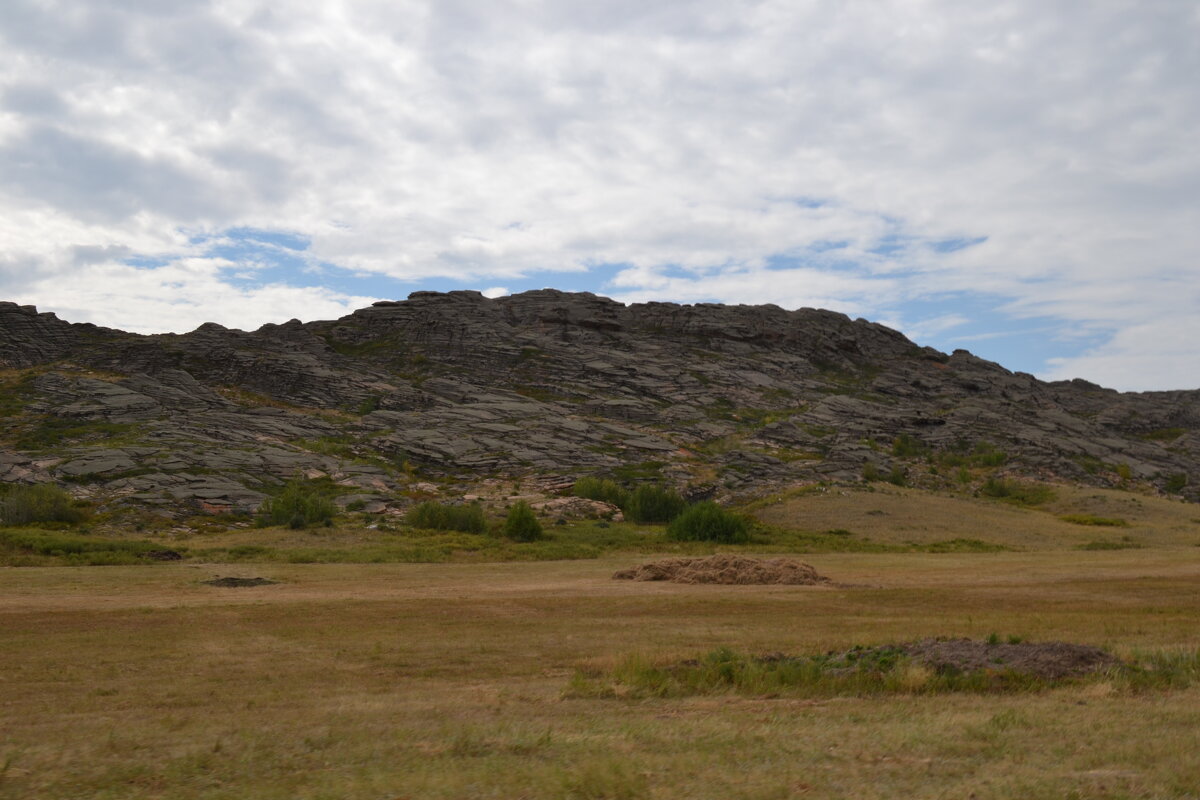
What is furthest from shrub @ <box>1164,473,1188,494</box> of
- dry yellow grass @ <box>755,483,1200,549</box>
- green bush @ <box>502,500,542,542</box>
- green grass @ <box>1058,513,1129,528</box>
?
green bush @ <box>502,500,542,542</box>

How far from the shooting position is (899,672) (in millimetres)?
14883

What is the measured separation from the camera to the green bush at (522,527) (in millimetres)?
55156

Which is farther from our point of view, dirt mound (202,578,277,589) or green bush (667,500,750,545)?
green bush (667,500,750,545)

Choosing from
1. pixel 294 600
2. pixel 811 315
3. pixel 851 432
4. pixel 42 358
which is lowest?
pixel 294 600

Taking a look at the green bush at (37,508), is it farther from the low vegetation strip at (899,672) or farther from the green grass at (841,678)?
the green grass at (841,678)

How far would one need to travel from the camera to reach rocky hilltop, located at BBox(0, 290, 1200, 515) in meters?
79.7

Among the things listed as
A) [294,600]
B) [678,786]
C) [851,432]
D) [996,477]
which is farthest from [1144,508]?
[678,786]

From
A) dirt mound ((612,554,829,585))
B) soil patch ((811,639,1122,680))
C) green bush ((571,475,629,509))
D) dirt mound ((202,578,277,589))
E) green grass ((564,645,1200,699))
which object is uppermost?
green bush ((571,475,629,509))

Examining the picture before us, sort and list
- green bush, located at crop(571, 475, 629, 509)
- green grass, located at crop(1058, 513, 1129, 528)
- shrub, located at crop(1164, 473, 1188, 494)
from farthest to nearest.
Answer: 1. shrub, located at crop(1164, 473, 1188, 494)
2. green grass, located at crop(1058, 513, 1129, 528)
3. green bush, located at crop(571, 475, 629, 509)

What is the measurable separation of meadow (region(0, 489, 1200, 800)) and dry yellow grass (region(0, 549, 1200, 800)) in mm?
57

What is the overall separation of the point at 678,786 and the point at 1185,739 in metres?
6.34

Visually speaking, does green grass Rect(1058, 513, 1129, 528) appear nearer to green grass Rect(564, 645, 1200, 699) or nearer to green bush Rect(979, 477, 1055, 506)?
green bush Rect(979, 477, 1055, 506)

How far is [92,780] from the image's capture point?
9.27m

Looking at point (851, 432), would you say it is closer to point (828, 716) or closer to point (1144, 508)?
point (1144, 508)
